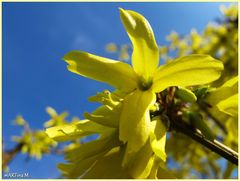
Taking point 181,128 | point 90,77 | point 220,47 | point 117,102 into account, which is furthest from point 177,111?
point 220,47

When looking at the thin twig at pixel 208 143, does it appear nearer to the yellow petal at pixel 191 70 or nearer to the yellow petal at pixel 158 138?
the yellow petal at pixel 158 138

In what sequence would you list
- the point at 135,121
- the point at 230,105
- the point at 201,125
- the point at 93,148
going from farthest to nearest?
the point at 230,105 < the point at 201,125 < the point at 93,148 < the point at 135,121

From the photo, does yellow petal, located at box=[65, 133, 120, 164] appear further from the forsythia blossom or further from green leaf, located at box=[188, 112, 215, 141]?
green leaf, located at box=[188, 112, 215, 141]

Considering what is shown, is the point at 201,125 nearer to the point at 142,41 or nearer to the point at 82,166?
the point at 142,41

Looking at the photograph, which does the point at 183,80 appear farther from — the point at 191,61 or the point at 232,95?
the point at 232,95

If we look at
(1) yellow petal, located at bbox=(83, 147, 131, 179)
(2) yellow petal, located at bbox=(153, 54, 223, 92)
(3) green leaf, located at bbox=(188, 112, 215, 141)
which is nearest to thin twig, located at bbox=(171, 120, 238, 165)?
(3) green leaf, located at bbox=(188, 112, 215, 141)

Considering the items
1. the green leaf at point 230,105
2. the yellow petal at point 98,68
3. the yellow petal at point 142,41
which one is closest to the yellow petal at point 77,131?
the yellow petal at point 98,68

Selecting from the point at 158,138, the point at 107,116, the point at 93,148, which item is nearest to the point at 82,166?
the point at 93,148
